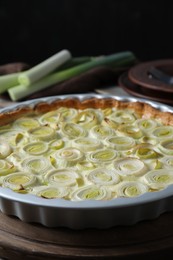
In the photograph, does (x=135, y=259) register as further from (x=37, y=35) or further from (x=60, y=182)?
(x=37, y=35)

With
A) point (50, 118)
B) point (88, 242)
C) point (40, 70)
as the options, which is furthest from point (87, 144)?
point (40, 70)

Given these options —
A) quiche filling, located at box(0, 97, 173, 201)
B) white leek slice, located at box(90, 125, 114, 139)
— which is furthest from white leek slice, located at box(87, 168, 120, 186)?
white leek slice, located at box(90, 125, 114, 139)

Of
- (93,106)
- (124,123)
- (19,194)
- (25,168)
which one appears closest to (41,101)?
(93,106)

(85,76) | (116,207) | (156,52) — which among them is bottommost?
(156,52)

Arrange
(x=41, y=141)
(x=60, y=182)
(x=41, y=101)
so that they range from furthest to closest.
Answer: (x=41, y=101) < (x=41, y=141) < (x=60, y=182)

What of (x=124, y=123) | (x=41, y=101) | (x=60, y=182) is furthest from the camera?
(x=41, y=101)

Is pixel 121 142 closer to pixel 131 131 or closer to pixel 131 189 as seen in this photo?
pixel 131 131
